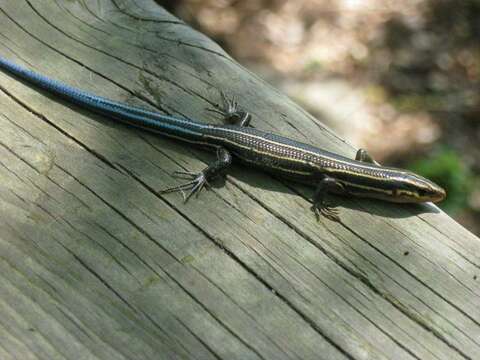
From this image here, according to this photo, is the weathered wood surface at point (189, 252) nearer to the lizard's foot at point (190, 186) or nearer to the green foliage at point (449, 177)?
the lizard's foot at point (190, 186)

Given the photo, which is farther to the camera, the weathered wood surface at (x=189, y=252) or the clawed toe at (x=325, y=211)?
the clawed toe at (x=325, y=211)

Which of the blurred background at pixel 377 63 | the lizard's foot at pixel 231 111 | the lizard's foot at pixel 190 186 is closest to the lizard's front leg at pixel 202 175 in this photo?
the lizard's foot at pixel 190 186

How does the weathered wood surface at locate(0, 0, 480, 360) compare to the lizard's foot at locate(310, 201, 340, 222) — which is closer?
the weathered wood surface at locate(0, 0, 480, 360)

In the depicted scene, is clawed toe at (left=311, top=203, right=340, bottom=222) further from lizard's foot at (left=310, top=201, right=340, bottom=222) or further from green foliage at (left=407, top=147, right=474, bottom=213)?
green foliage at (left=407, top=147, right=474, bottom=213)

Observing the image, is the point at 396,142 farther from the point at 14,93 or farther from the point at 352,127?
the point at 14,93

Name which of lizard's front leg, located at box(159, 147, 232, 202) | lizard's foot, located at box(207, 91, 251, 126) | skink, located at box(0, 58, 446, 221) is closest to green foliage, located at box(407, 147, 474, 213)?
skink, located at box(0, 58, 446, 221)

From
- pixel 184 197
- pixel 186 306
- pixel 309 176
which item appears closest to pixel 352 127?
pixel 309 176
